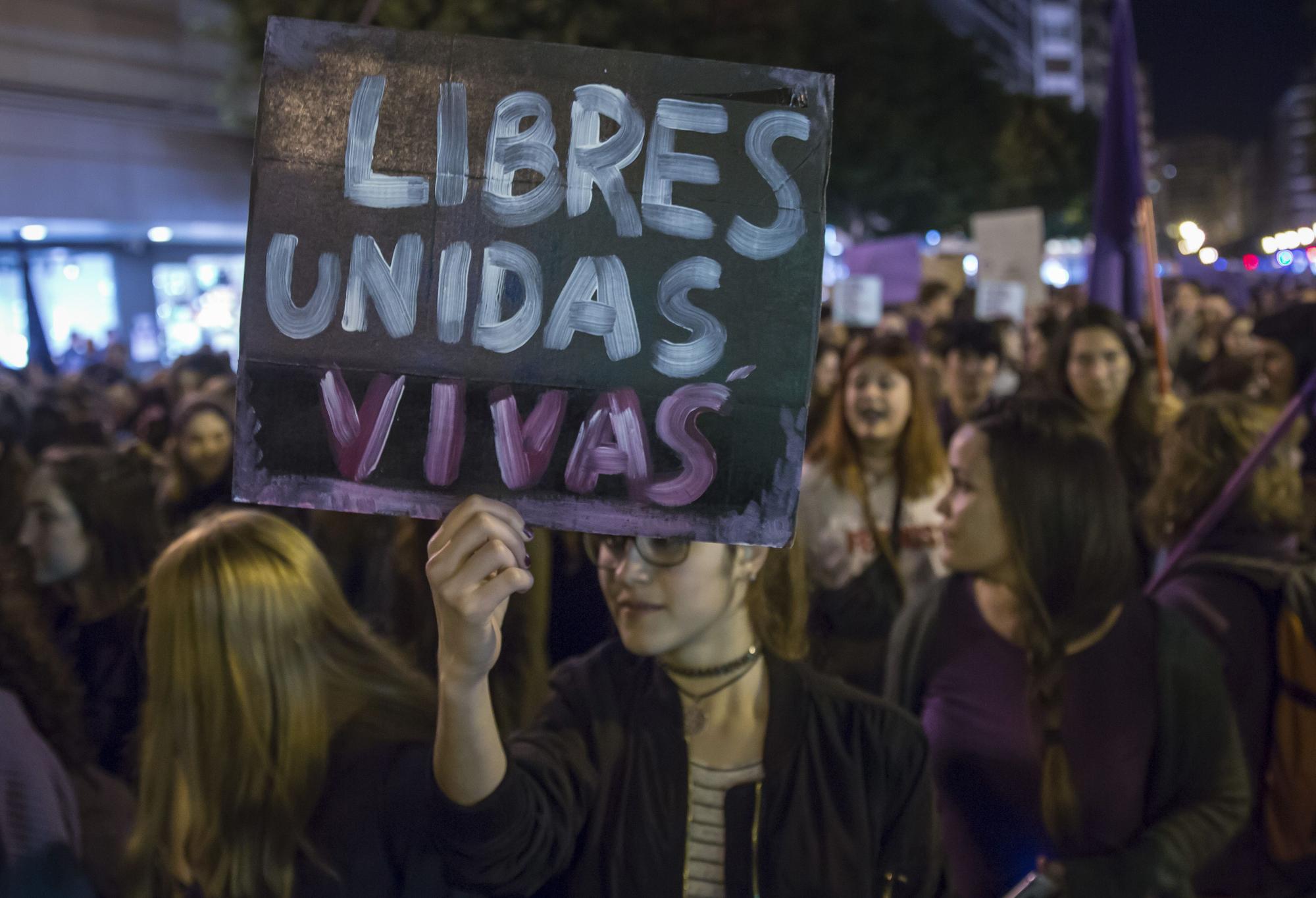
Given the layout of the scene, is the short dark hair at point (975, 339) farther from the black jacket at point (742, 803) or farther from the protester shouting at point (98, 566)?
the black jacket at point (742, 803)

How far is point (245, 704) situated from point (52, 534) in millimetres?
1907

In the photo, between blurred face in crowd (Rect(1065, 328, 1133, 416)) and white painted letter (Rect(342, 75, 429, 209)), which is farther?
blurred face in crowd (Rect(1065, 328, 1133, 416))

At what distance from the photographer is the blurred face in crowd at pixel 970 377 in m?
6.54

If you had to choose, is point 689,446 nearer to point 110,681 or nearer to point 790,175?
point 790,175

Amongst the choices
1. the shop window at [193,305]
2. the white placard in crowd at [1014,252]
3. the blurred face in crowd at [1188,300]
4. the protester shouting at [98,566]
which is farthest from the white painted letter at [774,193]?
the shop window at [193,305]

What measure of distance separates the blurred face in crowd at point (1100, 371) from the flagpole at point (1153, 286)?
1247 mm

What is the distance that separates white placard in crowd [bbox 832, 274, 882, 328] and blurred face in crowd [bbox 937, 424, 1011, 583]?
7869 mm

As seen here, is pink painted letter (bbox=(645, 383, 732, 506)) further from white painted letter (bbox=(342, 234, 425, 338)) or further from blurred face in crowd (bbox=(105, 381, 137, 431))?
blurred face in crowd (bbox=(105, 381, 137, 431))

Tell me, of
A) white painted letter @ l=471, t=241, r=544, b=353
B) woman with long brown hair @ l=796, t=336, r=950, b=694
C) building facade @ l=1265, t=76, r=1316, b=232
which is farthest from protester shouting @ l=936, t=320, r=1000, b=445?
building facade @ l=1265, t=76, r=1316, b=232

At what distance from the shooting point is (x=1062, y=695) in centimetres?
243

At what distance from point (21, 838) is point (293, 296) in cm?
117

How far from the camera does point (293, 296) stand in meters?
1.58

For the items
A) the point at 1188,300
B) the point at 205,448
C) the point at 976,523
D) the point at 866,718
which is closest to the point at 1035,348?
the point at 205,448

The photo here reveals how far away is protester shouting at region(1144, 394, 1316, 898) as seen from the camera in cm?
284
